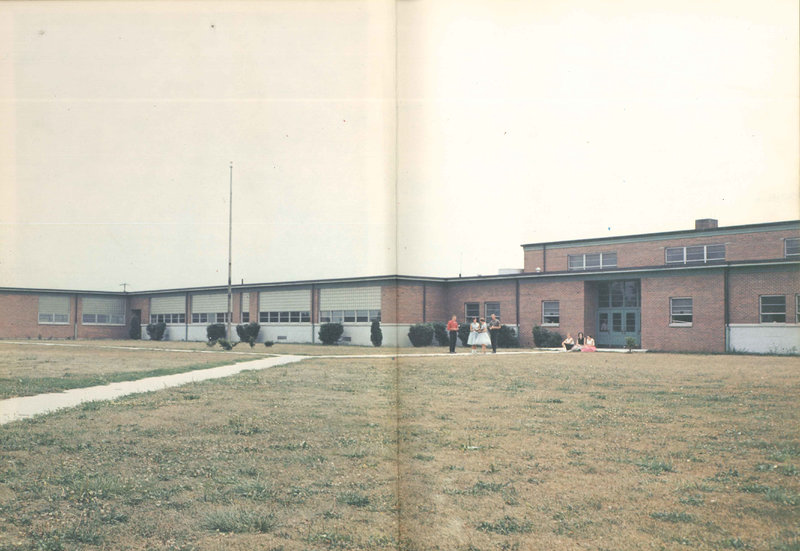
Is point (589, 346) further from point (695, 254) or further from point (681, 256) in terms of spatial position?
point (681, 256)

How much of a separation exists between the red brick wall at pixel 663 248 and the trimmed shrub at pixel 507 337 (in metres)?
11.8

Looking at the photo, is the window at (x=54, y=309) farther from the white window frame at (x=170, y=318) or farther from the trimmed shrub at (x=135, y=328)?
the white window frame at (x=170, y=318)

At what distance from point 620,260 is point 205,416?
112ft

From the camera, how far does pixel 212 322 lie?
34312 mm

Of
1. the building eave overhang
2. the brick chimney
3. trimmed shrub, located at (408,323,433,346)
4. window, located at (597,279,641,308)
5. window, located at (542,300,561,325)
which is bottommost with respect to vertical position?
trimmed shrub, located at (408,323,433,346)

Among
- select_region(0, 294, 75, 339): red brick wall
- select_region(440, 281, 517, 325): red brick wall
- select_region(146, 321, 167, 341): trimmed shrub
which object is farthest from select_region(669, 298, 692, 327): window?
select_region(0, 294, 75, 339): red brick wall

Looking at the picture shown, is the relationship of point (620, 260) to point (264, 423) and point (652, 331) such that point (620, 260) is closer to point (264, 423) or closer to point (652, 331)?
point (652, 331)

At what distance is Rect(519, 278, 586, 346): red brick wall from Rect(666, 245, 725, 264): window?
1068cm

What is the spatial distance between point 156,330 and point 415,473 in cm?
3326

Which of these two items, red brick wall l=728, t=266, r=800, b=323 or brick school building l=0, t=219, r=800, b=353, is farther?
brick school building l=0, t=219, r=800, b=353

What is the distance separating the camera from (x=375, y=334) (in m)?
28.6

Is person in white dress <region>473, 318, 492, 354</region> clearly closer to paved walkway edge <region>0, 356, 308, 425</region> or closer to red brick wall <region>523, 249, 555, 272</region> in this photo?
paved walkway edge <region>0, 356, 308, 425</region>

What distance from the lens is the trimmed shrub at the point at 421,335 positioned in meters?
25.6

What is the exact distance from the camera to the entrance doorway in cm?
2824
